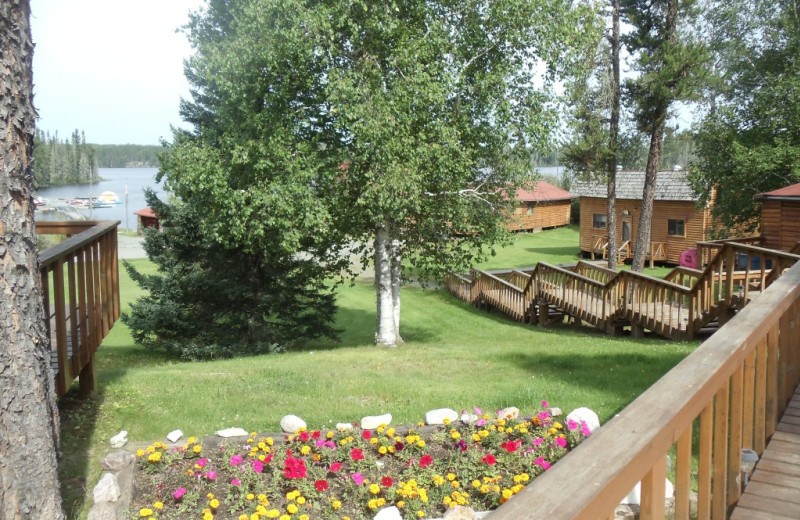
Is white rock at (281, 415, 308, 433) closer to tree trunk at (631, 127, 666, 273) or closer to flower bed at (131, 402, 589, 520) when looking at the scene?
flower bed at (131, 402, 589, 520)

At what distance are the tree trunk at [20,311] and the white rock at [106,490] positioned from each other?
1.07m

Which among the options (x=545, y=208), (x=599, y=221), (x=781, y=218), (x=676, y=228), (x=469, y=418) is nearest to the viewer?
(x=469, y=418)

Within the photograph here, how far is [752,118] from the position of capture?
27.0 meters

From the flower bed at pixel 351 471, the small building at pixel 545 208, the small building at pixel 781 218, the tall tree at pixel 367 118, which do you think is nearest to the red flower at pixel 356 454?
the flower bed at pixel 351 471

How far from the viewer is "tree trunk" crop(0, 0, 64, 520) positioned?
3.30 meters

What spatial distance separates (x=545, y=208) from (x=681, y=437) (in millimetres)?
54302

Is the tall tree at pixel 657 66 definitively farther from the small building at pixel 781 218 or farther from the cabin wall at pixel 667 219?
the cabin wall at pixel 667 219

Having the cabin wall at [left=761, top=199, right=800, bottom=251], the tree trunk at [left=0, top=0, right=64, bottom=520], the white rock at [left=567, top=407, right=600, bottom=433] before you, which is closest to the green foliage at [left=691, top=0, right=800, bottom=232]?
the cabin wall at [left=761, top=199, right=800, bottom=251]

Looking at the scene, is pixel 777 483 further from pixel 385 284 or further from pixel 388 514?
pixel 385 284

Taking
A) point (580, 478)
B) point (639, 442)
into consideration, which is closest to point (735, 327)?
point (639, 442)

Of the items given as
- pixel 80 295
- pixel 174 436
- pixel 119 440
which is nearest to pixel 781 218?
pixel 174 436

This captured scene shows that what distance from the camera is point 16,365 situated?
335cm

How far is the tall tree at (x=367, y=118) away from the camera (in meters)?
12.3

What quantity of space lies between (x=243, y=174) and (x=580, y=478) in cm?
1275
